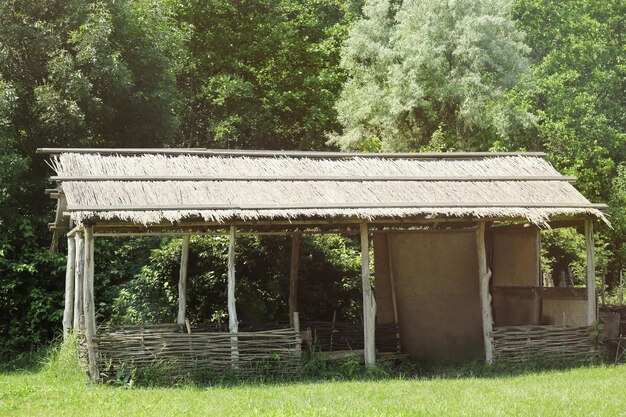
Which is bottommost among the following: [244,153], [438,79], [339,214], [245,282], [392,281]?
[392,281]

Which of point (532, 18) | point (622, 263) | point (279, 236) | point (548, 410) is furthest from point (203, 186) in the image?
point (532, 18)

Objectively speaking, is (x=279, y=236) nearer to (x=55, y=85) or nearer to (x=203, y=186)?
(x=203, y=186)

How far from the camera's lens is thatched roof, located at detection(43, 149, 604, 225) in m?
12.3

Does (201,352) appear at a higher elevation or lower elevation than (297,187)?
lower

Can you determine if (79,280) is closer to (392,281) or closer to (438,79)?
(392,281)

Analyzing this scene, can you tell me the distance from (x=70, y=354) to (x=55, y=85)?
903 cm

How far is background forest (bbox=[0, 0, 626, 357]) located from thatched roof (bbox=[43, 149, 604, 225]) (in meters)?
2.92

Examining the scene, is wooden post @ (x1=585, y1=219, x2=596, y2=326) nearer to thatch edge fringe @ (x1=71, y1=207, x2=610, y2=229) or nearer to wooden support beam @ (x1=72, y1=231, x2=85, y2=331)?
thatch edge fringe @ (x1=71, y1=207, x2=610, y2=229)

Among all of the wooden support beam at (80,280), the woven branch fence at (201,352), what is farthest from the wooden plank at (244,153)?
the woven branch fence at (201,352)

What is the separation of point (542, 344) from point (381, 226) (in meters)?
3.69

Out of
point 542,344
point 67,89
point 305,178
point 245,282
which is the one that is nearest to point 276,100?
point 67,89

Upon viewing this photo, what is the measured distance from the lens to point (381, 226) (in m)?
15.9

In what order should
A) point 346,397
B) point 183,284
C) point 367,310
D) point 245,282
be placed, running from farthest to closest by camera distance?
point 245,282, point 183,284, point 367,310, point 346,397

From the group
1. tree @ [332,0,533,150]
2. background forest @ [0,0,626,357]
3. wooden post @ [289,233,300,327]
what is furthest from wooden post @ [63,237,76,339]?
tree @ [332,0,533,150]
